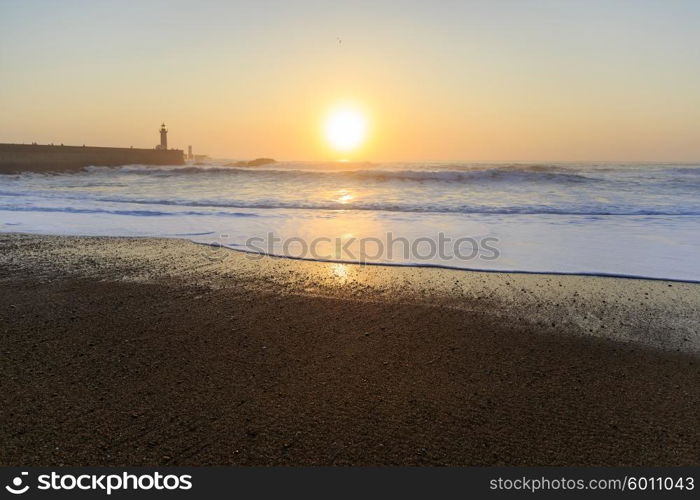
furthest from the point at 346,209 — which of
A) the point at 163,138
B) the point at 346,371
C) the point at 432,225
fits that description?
the point at 163,138

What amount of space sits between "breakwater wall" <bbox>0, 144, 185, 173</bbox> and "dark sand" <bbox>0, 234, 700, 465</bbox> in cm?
4369

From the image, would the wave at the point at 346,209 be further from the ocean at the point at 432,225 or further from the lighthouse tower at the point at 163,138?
the lighthouse tower at the point at 163,138

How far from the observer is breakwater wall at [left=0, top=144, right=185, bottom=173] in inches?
1597

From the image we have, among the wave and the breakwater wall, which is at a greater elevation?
the breakwater wall

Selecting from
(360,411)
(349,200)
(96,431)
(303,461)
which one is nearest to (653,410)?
(360,411)

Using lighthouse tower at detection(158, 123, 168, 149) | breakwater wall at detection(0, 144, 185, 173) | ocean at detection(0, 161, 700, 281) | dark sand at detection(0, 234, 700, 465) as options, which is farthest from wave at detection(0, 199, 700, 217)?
lighthouse tower at detection(158, 123, 168, 149)

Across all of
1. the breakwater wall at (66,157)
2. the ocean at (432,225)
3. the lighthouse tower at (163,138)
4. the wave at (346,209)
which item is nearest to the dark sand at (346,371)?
the ocean at (432,225)

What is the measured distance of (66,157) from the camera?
46.1 m

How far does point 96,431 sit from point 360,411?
1.44m

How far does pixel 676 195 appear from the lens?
17562 millimetres

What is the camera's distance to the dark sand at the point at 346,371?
7.73 feet

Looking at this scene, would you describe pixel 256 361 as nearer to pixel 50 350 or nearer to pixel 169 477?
pixel 169 477

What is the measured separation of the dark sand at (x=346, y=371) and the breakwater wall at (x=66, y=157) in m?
43.7

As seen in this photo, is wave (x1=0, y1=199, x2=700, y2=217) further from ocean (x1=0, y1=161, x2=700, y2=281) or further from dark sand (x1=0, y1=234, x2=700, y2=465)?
dark sand (x1=0, y1=234, x2=700, y2=465)
